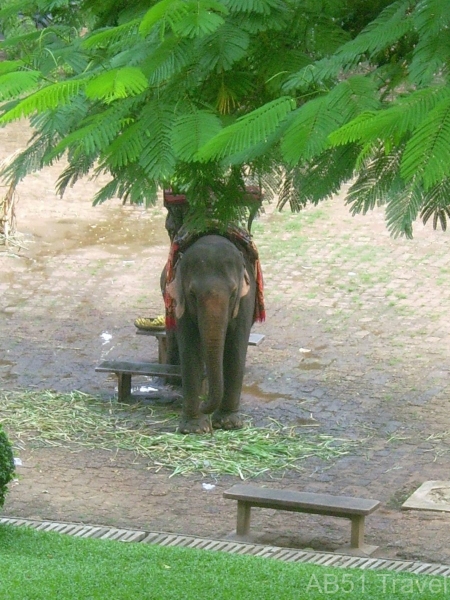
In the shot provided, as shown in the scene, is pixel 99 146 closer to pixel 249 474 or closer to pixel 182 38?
pixel 182 38

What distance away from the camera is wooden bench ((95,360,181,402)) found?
10.4 metres

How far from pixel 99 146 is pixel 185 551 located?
3559 millimetres

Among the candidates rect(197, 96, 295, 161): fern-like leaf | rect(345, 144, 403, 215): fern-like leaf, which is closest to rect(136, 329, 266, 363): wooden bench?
rect(345, 144, 403, 215): fern-like leaf

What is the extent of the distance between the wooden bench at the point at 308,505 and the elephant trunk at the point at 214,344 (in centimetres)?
164

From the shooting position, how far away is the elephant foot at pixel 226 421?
9.88 m

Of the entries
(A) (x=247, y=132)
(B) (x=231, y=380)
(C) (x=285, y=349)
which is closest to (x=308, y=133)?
(A) (x=247, y=132)

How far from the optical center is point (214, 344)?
9.27 metres

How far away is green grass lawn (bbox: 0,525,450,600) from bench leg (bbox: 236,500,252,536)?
63cm

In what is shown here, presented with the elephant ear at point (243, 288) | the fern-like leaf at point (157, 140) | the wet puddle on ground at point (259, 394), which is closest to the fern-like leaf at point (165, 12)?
the fern-like leaf at point (157, 140)

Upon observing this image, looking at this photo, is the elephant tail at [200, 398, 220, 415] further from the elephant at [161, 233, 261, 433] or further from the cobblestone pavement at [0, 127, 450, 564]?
the cobblestone pavement at [0, 127, 450, 564]

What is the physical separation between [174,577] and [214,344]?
3151mm

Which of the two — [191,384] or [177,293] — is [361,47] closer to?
[177,293]

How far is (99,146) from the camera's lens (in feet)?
13.1

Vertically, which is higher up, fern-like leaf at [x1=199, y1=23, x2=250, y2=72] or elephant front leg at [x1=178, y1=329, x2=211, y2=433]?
fern-like leaf at [x1=199, y1=23, x2=250, y2=72]
